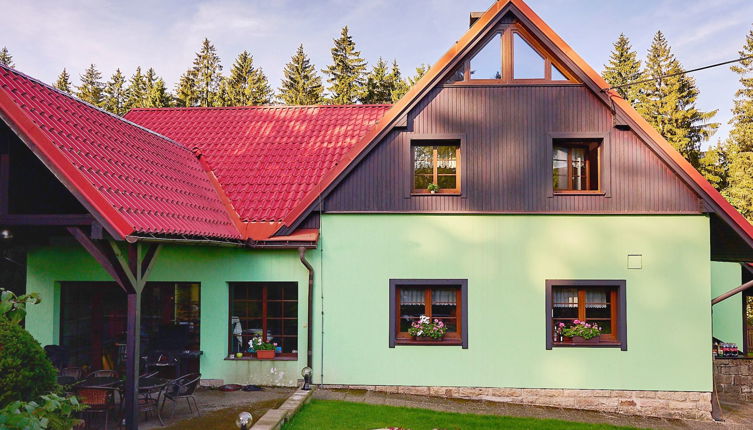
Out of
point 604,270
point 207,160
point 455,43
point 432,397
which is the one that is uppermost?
point 455,43

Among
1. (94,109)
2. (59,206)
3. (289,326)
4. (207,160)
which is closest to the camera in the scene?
(59,206)

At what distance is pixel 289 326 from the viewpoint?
10789mm

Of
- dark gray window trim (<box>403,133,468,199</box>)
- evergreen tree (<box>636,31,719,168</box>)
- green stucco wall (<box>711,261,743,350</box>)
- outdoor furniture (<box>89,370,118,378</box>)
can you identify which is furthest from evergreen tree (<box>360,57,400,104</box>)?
outdoor furniture (<box>89,370,118,378</box>)

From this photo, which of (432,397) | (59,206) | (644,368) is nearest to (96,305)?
(59,206)

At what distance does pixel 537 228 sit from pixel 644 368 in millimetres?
3118

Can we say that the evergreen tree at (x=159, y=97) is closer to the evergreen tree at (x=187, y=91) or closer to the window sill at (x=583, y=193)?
the evergreen tree at (x=187, y=91)

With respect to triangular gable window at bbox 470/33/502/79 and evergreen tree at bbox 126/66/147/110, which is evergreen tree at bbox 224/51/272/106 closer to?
evergreen tree at bbox 126/66/147/110

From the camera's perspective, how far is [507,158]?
408 inches

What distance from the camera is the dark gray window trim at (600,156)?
1023 cm

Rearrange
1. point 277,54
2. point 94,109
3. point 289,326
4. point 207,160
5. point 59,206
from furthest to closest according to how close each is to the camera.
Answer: point 277,54 < point 207,160 < point 289,326 < point 94,109 < point 59,206

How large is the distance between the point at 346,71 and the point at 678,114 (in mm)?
21603

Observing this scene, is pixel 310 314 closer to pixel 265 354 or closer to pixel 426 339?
pixel 265 354

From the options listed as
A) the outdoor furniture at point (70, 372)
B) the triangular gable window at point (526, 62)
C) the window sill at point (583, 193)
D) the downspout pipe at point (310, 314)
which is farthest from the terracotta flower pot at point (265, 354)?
the triangular gable window at point (526, 62)

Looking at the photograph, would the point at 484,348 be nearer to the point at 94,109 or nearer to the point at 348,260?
the point at 348,260
